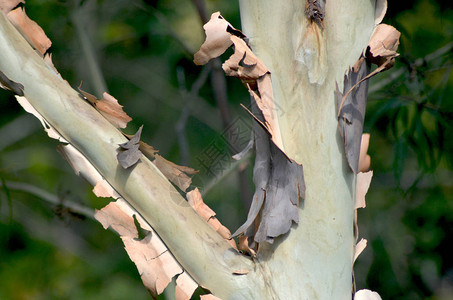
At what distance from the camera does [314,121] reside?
0.50 m

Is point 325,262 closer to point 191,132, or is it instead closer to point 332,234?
point 332,234

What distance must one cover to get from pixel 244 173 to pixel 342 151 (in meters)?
0.73

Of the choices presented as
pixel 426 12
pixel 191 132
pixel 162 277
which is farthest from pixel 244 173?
pixel 162 277

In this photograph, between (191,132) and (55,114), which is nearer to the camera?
(55,114)

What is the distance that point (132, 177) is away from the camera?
0.54 metres

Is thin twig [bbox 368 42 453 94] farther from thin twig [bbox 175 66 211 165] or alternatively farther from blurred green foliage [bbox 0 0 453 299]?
thin twig [bbox 175 66 211 165]

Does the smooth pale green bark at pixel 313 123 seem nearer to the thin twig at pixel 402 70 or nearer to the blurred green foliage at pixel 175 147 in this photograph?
the blurred green foliage at pixel 175 147

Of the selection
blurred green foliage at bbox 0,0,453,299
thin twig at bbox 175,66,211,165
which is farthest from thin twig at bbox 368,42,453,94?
thin twig at bbox 175,66,211,165

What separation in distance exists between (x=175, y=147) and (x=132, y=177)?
79cm

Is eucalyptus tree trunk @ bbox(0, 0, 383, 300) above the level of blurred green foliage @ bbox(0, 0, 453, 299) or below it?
above

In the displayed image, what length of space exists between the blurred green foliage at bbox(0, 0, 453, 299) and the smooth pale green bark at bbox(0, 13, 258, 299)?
58 cm

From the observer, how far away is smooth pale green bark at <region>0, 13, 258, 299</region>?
0.53 meters

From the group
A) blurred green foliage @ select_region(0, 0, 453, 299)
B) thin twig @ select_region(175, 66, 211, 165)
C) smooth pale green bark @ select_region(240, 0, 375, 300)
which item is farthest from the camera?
thin twig @ select_region(175, 66, 211, 165)

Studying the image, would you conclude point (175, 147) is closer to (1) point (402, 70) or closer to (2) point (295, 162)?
(1) point (402, 70)
